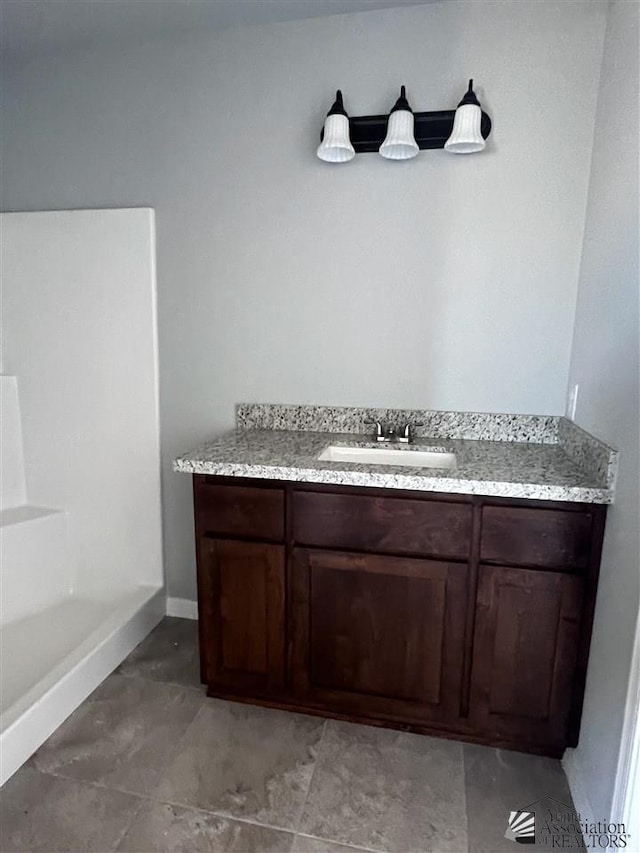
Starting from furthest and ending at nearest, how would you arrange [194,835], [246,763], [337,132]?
[337,132] < [246,763] < [194,835]

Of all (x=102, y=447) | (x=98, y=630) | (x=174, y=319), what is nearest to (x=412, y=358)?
(x=174, y=319)

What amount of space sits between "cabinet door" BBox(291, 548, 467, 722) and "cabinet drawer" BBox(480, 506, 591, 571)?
A: 0.13m

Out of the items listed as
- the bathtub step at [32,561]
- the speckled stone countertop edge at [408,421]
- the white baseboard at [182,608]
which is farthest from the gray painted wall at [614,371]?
the bathtub step at [32,561]

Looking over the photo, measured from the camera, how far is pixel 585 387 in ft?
5.69

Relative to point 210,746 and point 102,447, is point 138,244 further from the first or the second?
point 210,746

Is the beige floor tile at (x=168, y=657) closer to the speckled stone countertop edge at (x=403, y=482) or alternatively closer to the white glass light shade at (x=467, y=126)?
the speckled stone countertop edge at (x=403, y=482)

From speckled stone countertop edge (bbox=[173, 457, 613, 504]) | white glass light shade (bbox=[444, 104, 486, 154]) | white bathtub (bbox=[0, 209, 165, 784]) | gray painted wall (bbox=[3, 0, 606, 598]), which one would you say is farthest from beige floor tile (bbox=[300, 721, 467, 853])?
white glass light shade (bbox=[444, 104, 486, 154])

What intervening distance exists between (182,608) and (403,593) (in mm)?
1300

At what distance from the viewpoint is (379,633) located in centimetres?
170

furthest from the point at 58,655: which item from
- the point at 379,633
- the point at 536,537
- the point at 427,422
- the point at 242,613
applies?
the point at 536,537

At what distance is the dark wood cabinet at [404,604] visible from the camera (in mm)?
1562

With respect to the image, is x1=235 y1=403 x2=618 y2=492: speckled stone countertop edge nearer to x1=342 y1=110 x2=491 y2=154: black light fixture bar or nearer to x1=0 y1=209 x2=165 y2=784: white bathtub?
x1=0 y1=209 x2=165 y2=784: white bathtub

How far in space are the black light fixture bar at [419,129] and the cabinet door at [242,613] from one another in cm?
153

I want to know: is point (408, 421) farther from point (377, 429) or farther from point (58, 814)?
point (58, 814)
